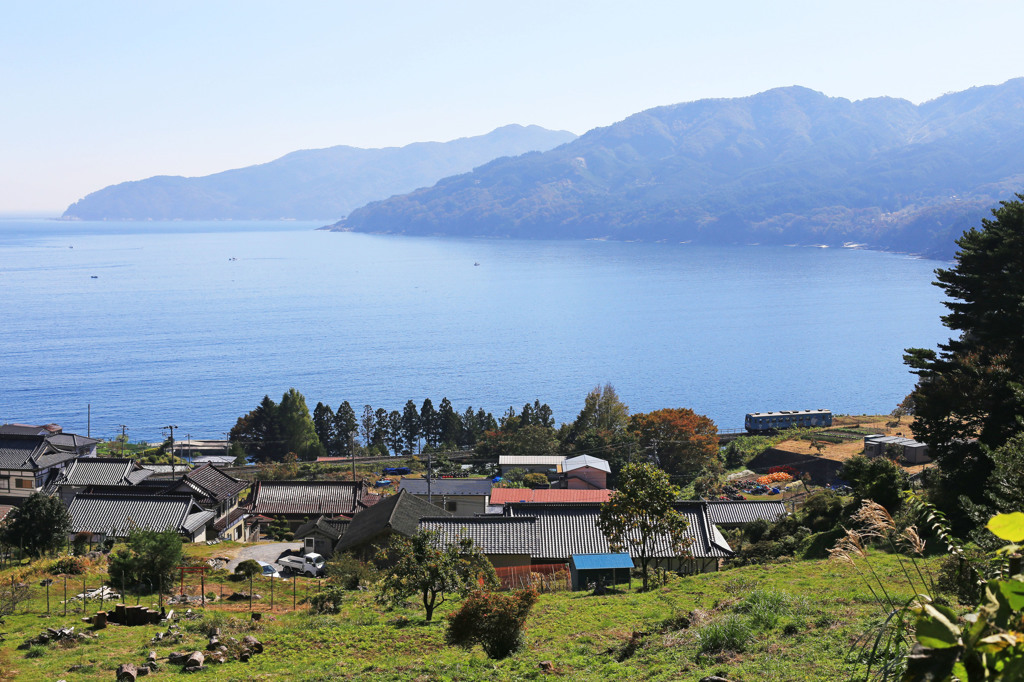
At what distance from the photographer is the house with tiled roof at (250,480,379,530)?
36.3 m

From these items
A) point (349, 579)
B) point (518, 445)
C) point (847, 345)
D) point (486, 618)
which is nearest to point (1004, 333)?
point (486, 618)

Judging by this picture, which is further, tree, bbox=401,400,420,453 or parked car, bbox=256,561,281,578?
tree, bbox=401,400,420,453

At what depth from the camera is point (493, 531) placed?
2520 centimetres

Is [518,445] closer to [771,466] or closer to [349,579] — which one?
[771,466]

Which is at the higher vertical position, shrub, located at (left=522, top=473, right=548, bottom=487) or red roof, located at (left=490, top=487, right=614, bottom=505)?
red roof, located at (left=490, top=487, right=614, bottom=505)

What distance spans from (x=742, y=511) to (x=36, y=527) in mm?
26393

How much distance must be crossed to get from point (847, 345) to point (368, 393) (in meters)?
66.3

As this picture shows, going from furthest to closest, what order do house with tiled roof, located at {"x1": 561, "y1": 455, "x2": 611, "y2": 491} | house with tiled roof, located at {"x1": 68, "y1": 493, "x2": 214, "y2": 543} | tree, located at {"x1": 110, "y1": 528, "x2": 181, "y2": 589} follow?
1. house with tiled roof, located at {"x1": 561, "y1": 455, "x2": 611, "y2": 491}
2. house with tiled roof, located at {"x1": 68, "y1": 493, "x2": 214, "y2": 543}
3. tree, located at {"x1": 110, "y1": 528, "x2": 181, "y2": 589}

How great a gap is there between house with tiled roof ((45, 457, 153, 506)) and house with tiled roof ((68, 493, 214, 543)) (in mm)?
6357

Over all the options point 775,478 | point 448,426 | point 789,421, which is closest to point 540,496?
point 775,478

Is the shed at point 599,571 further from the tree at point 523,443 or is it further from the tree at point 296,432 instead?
the tree at point 296,432

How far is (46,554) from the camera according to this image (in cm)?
2539

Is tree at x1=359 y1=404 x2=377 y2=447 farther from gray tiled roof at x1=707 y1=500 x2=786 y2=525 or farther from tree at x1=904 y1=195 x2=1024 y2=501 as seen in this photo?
tree at x1=904 y1=195 x2=1024 y2=501

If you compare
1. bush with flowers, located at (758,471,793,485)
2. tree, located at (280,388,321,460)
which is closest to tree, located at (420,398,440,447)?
tree, located at (280,388,321,460)
